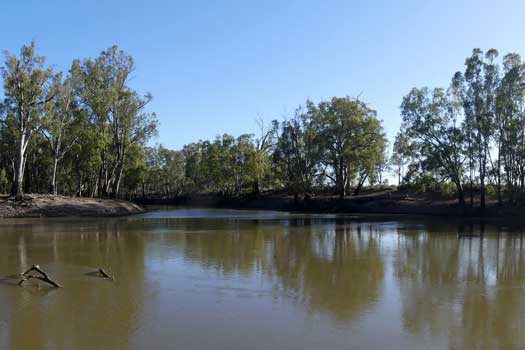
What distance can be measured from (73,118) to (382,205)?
3501cm

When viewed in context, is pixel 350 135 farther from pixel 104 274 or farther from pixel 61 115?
pixel 104 274

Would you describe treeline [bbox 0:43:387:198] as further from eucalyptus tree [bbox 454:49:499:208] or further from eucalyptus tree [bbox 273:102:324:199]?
eucalyptus tree [bbox 454:49:499:208]

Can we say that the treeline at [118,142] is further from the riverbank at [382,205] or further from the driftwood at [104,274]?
the driftwood at [104,274]

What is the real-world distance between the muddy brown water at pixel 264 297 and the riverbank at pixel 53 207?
17.9 metres

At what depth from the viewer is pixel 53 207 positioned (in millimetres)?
36875

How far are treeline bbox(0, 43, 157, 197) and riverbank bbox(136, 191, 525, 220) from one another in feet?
68.2

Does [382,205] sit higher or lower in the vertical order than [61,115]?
lower

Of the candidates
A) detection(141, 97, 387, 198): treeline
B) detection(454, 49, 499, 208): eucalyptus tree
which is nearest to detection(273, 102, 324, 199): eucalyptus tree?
detection(141, 97, 387, 198): treeline

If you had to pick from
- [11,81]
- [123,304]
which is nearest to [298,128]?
[11,81]

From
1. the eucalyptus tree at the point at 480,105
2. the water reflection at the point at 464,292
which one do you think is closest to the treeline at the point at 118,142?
the eucalyptus tree at the point at 480,105

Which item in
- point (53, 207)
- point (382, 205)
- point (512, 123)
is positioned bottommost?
point (53, 207)

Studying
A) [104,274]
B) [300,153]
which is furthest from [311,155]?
[104,274]

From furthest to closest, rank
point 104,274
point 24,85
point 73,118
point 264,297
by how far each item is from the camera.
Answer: point 73,118 < point 24,85 < point 104,274 < point 264,297

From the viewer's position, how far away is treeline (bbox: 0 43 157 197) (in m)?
35.5
